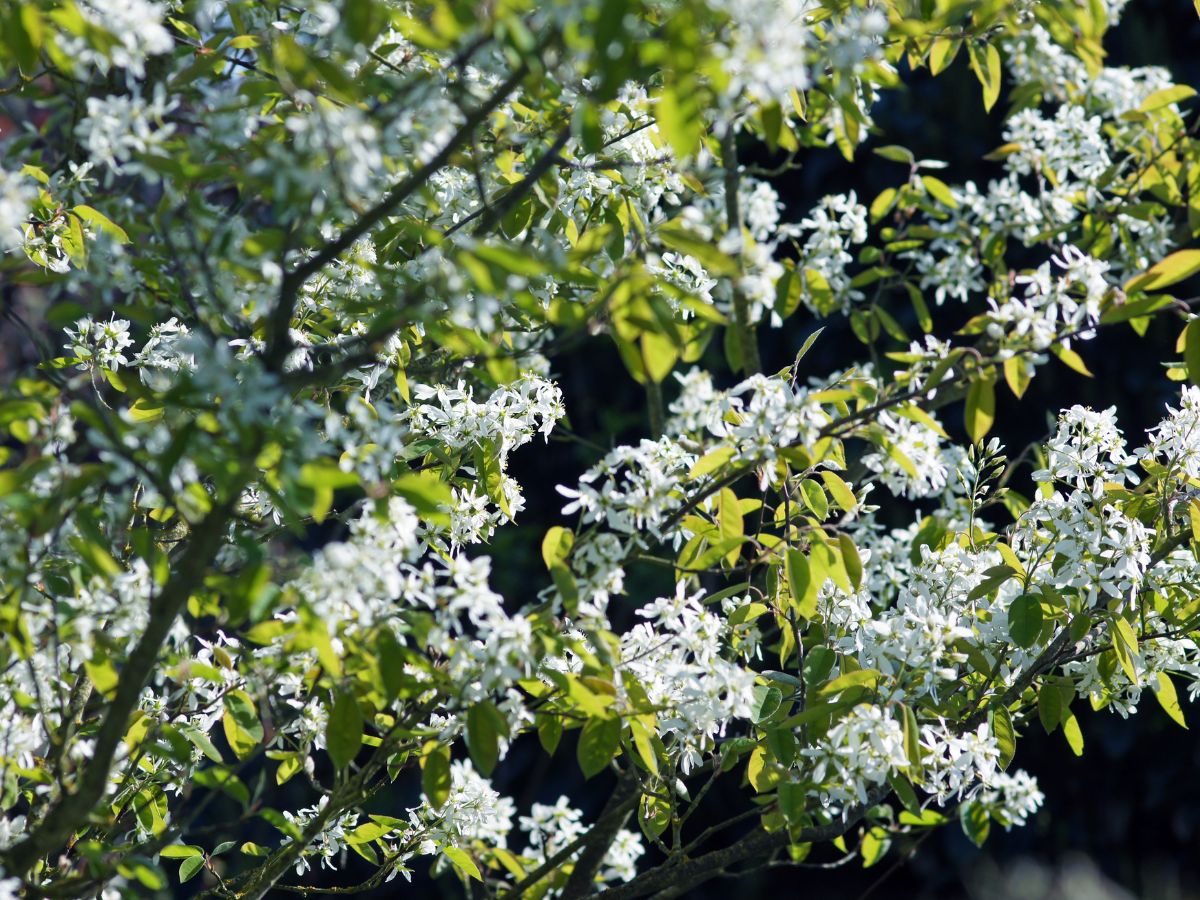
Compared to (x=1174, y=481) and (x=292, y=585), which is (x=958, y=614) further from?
(x=292, y=585)

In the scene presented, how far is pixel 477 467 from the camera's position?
6.27 ft

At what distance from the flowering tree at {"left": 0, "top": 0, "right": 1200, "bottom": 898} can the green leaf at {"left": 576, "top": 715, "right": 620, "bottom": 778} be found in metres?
0.01

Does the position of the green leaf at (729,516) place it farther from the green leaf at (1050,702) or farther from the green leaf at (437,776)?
the green leaf at (1050,702)

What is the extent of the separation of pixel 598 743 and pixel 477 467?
1.84ft

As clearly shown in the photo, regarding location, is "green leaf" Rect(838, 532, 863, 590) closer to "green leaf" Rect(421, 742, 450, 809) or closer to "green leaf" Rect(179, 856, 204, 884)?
"green leaf" Rect(421, 742, 450, 809)

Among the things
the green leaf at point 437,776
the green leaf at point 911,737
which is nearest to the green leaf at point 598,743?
the green leaf at point 437,776

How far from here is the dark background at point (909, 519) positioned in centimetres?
363

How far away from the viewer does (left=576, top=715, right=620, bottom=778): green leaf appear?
151 cm

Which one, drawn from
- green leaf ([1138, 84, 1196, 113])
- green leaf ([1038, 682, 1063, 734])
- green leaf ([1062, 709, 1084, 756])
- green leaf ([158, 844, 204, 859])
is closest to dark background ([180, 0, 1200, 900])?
green leaf ([1138, 84, 1196, 113])

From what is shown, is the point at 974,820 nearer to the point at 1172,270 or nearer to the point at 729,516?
the point at 729,516

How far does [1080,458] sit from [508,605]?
9.48 ft

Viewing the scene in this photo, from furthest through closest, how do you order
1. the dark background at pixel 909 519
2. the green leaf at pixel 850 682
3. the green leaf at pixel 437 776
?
the dark background at pixel 909 519 → the green leaf at pixel 850 682 → the green leaf at pixel 437 776

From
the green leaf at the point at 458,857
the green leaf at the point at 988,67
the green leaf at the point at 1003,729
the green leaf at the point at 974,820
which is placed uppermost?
the green leaf at the point at 988,67

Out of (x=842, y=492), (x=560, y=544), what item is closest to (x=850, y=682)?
(x=842, y=492)
